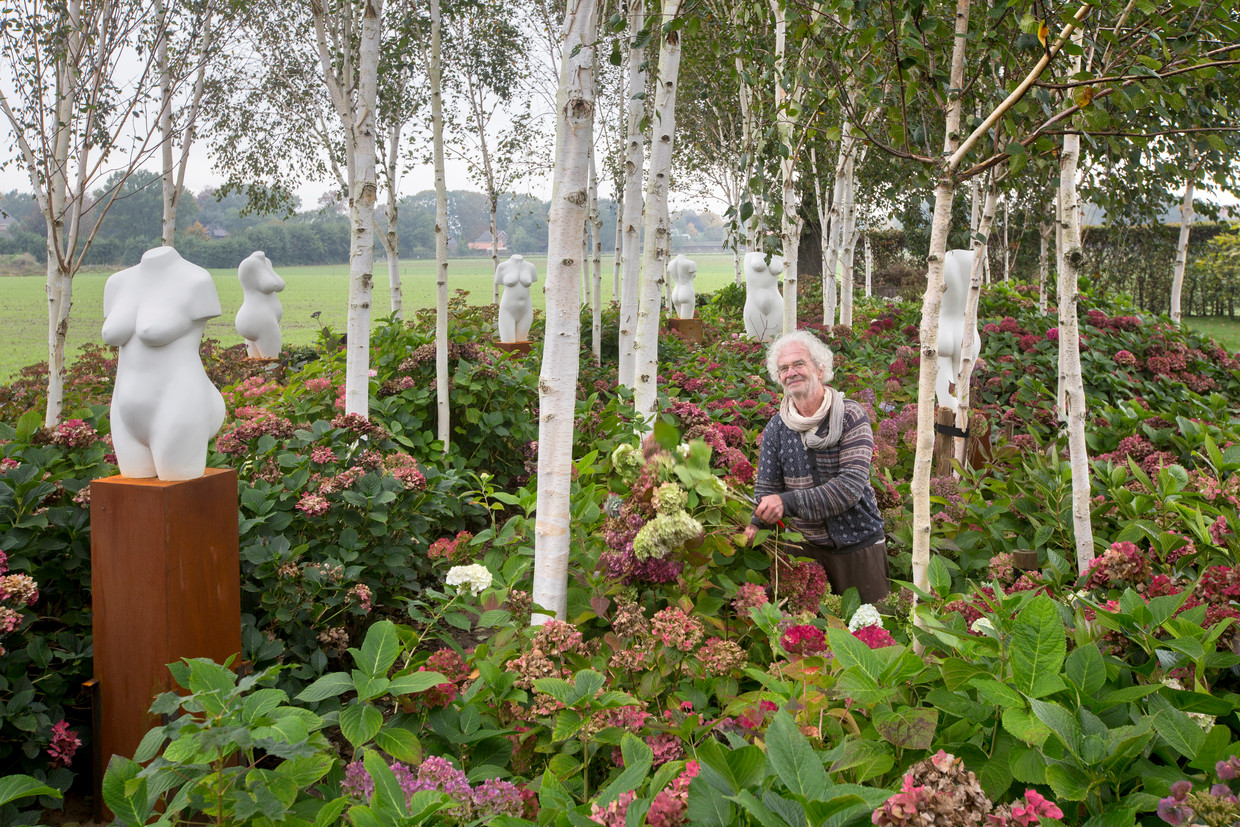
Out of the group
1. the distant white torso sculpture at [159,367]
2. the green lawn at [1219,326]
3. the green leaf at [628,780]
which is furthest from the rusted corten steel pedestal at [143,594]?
the green lawn at [1219,326]

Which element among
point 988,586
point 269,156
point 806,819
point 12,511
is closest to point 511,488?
point 12,511

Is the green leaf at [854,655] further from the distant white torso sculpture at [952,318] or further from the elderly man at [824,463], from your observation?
the distant white torso sculpture at [952,318]

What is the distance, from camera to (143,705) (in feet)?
7.23

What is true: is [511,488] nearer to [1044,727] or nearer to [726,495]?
[726,495]

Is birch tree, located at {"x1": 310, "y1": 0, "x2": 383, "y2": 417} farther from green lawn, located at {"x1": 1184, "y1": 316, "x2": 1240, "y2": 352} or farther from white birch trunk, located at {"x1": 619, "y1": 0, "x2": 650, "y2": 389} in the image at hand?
green lawn, located at {"x1": 1184, "y1": 316, "x2": 1240, "y2": 352}

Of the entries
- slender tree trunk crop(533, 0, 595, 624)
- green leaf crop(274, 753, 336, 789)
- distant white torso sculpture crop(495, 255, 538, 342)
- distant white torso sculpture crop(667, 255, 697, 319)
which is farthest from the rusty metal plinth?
green leaf crop(274, 753, 336, 789)

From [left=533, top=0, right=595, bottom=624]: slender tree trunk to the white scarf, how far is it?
2.95 feet

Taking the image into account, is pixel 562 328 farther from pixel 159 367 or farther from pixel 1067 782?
pixel 1067 782

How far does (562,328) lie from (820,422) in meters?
1.03

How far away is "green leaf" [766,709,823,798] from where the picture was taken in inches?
43.4

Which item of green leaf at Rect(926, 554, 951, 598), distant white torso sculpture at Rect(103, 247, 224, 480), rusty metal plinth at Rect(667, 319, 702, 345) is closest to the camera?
green leaf at Rect(926, 554, 951, 598)

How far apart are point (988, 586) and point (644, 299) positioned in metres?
2.66

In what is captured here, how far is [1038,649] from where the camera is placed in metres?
1.29

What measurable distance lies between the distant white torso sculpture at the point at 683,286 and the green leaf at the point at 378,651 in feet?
34.8
